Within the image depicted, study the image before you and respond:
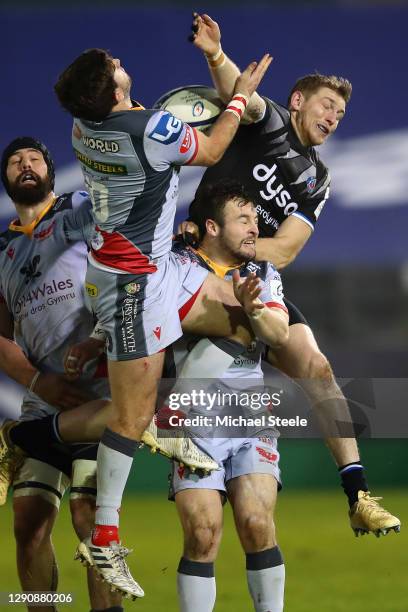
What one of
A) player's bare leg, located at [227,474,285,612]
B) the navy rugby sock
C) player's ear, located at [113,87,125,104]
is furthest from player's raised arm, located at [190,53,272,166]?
the navy rugby sock

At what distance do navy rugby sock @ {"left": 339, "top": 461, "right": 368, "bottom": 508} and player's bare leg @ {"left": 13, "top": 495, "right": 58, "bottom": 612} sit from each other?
113 cm

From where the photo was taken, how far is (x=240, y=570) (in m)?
5.49

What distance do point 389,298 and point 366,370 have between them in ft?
1.74

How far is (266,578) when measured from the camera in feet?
11.6

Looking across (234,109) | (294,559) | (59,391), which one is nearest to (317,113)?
(234,109)

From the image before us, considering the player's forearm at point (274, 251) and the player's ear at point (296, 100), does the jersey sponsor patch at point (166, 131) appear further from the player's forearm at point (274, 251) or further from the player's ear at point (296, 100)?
the player's ear at point (296, 100)

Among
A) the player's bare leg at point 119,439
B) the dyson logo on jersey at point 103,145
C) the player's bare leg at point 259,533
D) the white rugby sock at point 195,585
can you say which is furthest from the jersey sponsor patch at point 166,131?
the white rugby sock at point 195,585

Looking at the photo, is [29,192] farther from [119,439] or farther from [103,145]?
[119,439]

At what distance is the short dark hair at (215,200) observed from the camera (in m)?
3.76

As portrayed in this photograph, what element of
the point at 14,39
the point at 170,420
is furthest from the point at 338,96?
the point at 14,39

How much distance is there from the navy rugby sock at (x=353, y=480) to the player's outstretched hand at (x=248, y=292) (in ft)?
2.79

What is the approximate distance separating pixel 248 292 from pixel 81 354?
77 centimetres

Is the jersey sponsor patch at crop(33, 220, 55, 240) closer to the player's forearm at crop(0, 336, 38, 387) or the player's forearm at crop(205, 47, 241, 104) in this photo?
the player's forearm at crop(0, 336, 38, 387)

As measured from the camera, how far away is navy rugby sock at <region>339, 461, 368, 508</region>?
3865 mm
